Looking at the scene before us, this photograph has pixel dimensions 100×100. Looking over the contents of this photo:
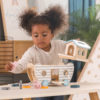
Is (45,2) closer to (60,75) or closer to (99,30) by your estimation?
(99,30)

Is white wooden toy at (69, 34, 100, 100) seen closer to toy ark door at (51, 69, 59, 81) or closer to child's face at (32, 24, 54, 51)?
child's face at (32, 24, 54, 51)

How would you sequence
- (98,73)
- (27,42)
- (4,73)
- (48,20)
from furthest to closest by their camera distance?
1. (4,73)
2. (27,42)
3. (98,73)
4. (48,20)

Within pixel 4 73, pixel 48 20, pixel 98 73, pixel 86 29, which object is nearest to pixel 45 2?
pixel 86 29

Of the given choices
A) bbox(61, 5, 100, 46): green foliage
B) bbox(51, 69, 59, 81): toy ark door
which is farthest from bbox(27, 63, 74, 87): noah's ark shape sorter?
bbox(61, 5, 100, 46): green foliage

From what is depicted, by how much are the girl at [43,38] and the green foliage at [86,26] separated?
1.24 metres

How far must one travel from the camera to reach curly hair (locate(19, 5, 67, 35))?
150cm

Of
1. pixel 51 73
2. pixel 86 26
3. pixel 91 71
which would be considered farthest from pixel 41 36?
pixel 86 26

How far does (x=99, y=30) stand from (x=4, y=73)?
1780 millimetres

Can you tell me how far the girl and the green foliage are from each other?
4.07 ft

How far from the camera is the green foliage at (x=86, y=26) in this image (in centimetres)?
281

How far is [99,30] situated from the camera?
280cm

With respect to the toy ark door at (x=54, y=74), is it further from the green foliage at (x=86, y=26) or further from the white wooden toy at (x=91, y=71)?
the green foliage at (x=86, y=26)

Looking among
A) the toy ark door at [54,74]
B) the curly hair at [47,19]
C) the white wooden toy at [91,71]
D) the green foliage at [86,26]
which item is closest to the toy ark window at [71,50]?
the toy ark door at [54,74]

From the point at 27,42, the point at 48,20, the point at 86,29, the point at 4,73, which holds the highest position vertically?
the point at 48,20
